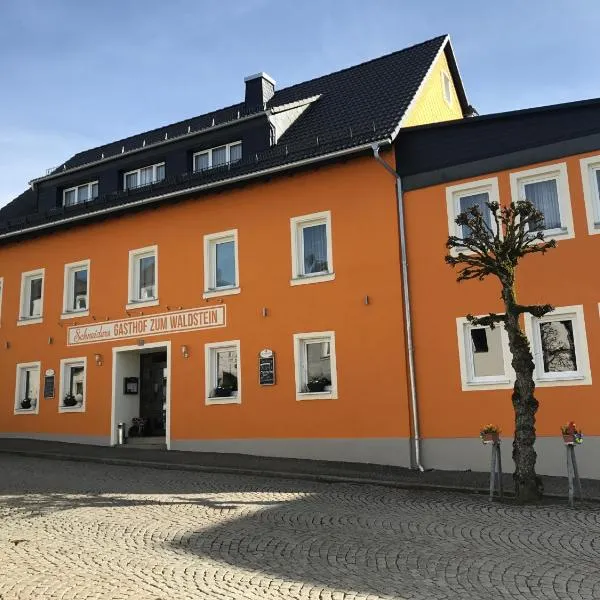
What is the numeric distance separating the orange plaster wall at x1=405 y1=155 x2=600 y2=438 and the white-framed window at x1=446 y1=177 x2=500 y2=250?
11 cm

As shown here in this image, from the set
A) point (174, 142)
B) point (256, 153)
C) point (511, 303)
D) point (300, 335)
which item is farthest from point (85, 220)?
point (511, 303)

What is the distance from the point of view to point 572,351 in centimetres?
1212

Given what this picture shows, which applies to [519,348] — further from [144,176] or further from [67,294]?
[67,294]

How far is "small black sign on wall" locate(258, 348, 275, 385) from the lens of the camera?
14.9 metres

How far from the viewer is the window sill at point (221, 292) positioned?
15.8m

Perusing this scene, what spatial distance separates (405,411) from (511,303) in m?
4.13

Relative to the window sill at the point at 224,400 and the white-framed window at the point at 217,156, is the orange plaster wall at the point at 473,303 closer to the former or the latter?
the window sill at the point at 224,400

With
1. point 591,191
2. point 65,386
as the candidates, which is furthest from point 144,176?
point 591,191

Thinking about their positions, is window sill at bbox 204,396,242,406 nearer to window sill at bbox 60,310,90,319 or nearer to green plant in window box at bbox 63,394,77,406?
green plant in window box at bbox 63,394,77,406

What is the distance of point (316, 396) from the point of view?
1427 centimetres

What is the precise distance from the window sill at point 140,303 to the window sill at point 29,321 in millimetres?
3528

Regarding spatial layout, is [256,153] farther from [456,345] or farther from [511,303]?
[511,303]

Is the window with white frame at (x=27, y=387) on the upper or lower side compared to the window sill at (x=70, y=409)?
upper

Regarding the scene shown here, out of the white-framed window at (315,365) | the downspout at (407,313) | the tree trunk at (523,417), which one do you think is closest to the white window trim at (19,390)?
the white-framed window at (315,365)
